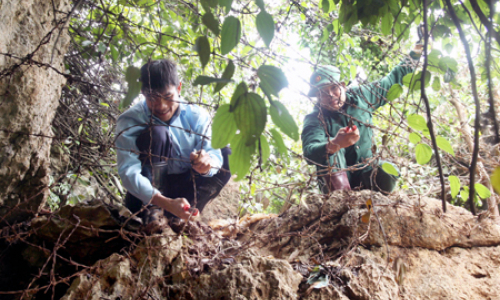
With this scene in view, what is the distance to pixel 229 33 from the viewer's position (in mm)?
796

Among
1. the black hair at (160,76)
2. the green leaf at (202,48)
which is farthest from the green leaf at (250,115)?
the black hair at (160,76)

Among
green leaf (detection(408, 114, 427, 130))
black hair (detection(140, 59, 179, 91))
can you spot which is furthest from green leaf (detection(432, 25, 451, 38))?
black hair (detection(140, 59, 179, 91))

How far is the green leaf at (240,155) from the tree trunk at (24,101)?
52.4 inches

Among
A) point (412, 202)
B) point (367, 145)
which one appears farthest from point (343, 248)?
point (367, 145)

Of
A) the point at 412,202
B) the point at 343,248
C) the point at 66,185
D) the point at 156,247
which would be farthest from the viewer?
the point at 66,185

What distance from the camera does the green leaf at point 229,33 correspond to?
2.60 ft

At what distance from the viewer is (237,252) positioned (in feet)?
5.80

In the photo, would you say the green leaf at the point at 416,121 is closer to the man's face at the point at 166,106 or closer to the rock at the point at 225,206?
the man's face at the point at 166,106

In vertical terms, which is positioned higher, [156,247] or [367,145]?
[367,145]

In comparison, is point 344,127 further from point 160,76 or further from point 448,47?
point 160,76

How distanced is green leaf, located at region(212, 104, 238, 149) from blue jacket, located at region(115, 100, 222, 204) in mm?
850

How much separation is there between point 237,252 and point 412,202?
1.15m

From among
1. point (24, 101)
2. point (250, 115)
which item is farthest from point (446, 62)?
point (24, 101)

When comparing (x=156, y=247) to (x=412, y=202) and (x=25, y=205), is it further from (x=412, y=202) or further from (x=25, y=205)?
(x=412, y=202)
